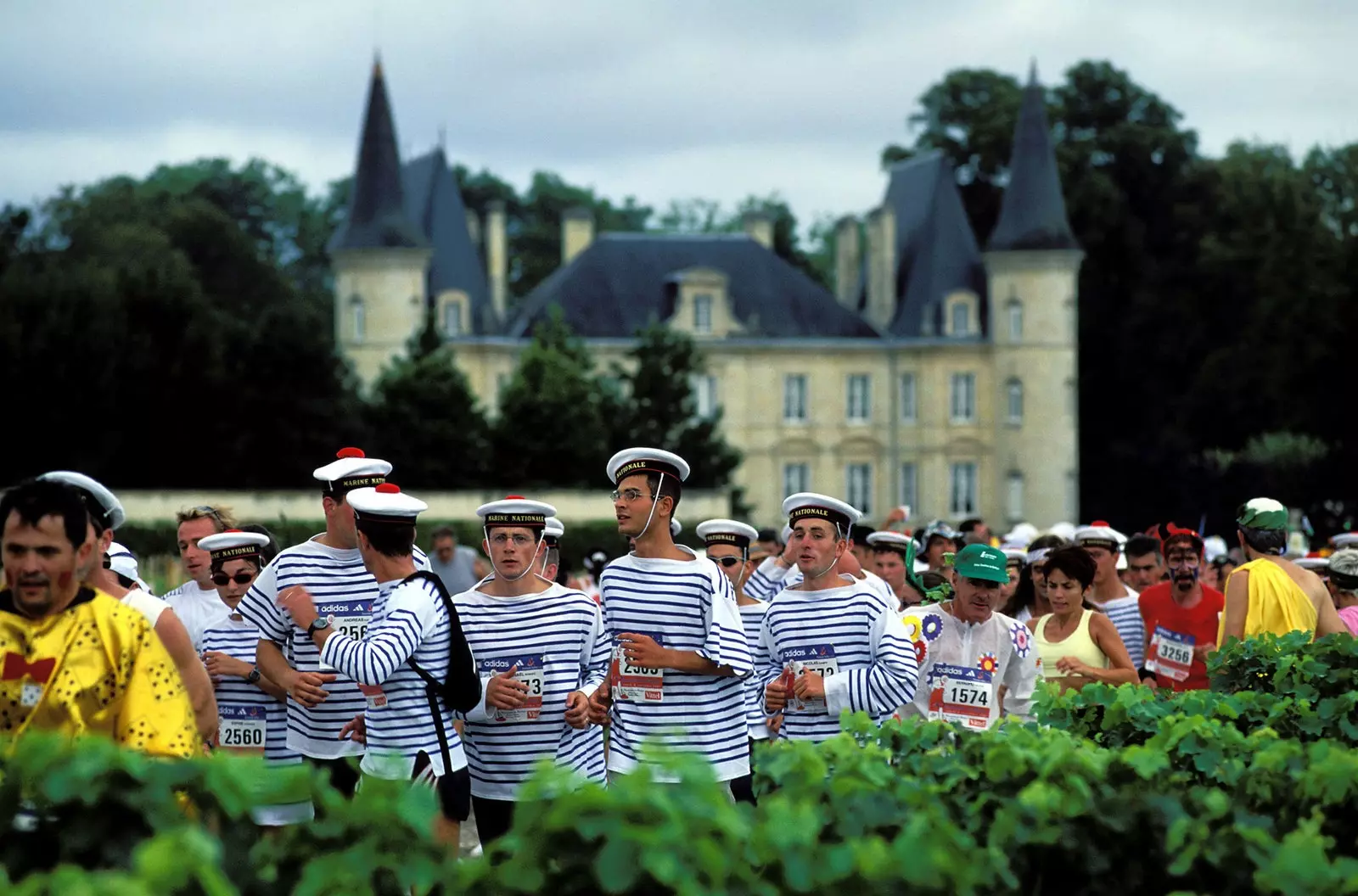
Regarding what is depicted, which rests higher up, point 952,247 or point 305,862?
point 952,247

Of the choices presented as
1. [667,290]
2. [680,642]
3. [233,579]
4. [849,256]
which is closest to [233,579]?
[233,579]

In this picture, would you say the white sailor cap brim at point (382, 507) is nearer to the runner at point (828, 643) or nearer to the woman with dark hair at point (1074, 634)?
the runner at point (828, 643)

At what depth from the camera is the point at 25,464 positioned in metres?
59.0

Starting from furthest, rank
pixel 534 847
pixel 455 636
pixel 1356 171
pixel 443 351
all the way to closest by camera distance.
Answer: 1. pixel 1356 171
2. pixel 443 351
3. pixel 455 636
4. pixel 534 847

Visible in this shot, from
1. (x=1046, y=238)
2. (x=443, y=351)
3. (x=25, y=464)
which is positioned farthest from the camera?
(x=1046, y=238)

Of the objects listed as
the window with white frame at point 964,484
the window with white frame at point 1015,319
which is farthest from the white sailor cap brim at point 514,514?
the window with white frame at point 964,484

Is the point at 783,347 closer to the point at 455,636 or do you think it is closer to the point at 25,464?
the point at 25,464

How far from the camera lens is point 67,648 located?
628 centimetres

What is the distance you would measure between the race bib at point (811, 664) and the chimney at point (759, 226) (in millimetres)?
79919

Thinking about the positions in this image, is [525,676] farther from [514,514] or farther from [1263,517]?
[1263,517]

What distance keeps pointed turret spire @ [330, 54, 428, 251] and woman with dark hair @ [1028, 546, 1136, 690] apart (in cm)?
6935

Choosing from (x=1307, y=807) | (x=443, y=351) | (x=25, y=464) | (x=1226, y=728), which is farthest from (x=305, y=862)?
(x=443, y=351)

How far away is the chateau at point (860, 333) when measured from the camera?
272 feet

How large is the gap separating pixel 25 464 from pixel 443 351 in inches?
532
